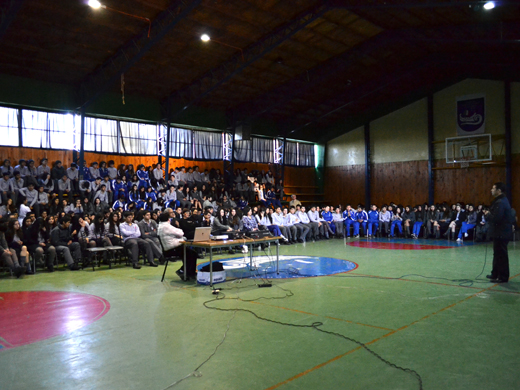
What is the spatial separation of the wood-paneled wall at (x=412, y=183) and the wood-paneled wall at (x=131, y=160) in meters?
1.85

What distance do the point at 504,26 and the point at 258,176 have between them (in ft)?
40.7

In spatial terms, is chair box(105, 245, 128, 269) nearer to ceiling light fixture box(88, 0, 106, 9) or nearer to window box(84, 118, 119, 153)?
ceiling light fixture box(88, 0, 106, 9)

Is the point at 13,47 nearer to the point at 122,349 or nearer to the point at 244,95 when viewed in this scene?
the point at 244,95

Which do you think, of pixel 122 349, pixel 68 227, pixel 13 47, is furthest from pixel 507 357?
pixel 13 47

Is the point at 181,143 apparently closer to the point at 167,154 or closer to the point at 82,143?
the point at 167,154

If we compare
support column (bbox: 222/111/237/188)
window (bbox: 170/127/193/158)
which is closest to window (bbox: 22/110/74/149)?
window (bbox: 170/127/193/158)

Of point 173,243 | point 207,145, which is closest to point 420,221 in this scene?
point 207,145

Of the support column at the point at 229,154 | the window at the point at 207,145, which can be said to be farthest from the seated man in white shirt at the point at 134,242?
the support column at the point at 229,154

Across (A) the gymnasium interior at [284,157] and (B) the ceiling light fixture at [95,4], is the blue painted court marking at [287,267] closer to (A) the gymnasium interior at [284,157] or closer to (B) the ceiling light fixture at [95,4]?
(A) the gymnasium interior at [284,157]

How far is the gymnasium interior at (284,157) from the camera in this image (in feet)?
12.8

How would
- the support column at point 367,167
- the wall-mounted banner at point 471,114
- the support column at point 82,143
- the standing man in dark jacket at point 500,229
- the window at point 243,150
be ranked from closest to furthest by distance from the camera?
the standing man in dark jacket at point 500,229 → the support column at point 82,143 → the wall-mounted banner at point 471,114 → the window at point 243,150 → the support column at point 367,167

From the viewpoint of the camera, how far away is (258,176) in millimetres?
21312

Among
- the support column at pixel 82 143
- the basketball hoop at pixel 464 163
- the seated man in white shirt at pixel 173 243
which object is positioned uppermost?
the support column at pixel 82 143

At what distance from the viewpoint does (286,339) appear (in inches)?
173
